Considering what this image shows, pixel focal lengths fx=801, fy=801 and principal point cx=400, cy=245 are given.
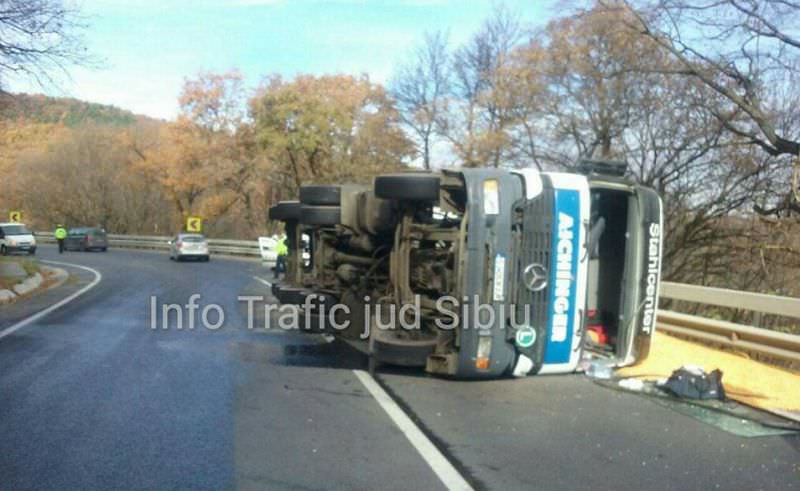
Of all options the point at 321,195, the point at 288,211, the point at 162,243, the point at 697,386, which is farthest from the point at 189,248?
the point at 697,386

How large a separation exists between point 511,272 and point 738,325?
3806mm

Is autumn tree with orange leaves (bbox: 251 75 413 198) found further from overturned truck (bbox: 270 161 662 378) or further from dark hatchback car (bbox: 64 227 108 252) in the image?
overturned truck (bbox: 270 161 662 378)

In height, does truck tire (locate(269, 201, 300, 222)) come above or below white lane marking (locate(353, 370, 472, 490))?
above

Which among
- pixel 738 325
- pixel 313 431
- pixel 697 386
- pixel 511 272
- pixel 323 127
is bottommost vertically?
pixel 313 431

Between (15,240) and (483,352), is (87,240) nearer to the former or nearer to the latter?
(15,240)

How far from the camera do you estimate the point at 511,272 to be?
306 inches

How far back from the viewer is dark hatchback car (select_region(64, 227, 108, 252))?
46969 mm

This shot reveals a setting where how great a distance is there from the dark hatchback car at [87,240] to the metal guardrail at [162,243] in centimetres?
250

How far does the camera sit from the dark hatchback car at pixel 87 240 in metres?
Result: 47.0

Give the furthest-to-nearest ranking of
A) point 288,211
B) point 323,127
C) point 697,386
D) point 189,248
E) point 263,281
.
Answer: point 323,127, point 189,248, point 263,281, point 288,211, point 697,386

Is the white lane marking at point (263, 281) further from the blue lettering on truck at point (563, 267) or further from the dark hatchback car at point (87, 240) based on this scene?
the dark hatchback car at point (87, 240)

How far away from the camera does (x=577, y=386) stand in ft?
27.0

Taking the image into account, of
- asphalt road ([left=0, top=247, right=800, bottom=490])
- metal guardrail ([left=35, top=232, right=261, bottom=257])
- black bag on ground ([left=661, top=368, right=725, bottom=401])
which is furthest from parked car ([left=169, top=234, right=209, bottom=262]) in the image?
black bag on ground ([left=661, top=368, right=725, bottom=401])

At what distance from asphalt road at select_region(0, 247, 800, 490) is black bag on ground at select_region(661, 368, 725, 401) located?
401mm
